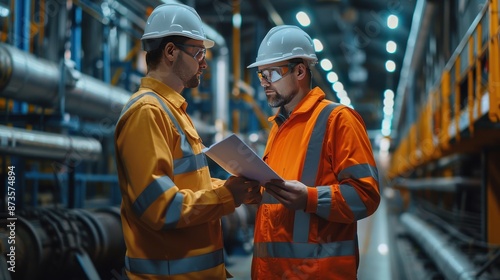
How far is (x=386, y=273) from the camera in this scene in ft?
23.8

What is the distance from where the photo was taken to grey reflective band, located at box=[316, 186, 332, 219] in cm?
220

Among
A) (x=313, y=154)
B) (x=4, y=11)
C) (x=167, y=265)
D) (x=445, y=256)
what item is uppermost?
(x=4, y=11)

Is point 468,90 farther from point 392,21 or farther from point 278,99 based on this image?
point 392,21

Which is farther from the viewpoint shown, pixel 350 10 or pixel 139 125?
pixel 350 10

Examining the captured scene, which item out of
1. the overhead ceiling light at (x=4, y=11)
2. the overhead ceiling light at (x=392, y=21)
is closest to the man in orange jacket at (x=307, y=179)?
the overhead ceiling light at (x=4, y=11)

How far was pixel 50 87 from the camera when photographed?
17.8ft

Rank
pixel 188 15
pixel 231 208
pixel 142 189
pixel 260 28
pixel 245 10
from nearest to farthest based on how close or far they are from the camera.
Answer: pixel 142 189, pixel 231 208, pixel 188 15, pixel 260 28, pixel 245 10

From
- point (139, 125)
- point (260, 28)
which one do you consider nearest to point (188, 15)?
point (139, 125)

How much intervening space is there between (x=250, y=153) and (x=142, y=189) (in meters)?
0.40

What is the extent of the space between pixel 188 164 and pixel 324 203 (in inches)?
21.6

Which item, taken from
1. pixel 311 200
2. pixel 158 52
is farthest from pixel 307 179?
pixel 158 52

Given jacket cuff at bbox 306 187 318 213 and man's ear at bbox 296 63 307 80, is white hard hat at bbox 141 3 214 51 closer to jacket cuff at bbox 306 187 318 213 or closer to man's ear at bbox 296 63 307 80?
man's ear at bbox 296 63 307 80

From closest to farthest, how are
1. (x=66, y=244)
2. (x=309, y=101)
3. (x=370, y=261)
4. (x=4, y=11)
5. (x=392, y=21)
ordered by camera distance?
(x=309, y=101), (x=66, y=244), (x=4, y=11), (x=370, y=261), (x=392, y=21)

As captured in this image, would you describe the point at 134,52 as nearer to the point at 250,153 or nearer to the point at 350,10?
the point at 350,10
